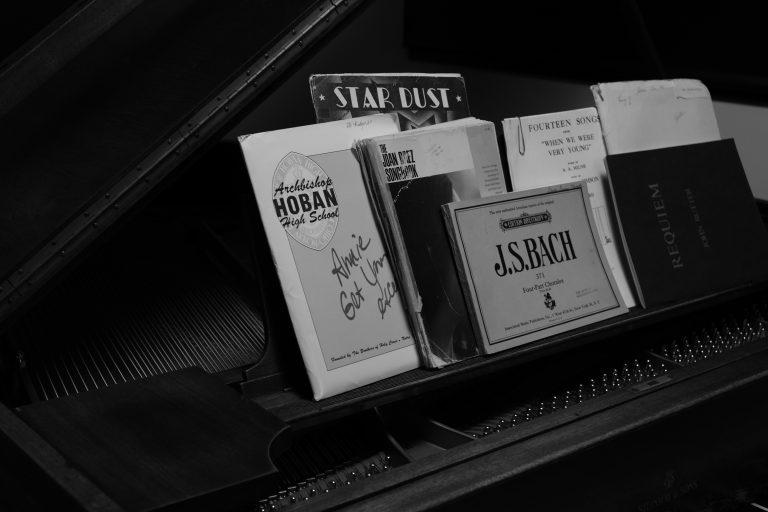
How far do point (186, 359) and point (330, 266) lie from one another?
1.23 ft

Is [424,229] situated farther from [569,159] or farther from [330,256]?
[569,159]

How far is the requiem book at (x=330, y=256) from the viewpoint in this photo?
1301mm

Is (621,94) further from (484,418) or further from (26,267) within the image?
(26,267)

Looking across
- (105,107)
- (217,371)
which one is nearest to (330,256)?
(217,371)

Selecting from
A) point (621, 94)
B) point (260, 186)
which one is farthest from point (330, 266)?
point (621, 94)

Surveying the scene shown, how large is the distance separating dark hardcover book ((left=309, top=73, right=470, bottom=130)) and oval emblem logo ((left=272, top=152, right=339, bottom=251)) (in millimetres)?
112

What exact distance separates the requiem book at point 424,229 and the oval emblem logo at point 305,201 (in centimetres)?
8

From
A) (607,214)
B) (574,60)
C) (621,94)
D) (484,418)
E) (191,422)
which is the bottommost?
(484,418)

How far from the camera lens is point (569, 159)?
64.7 inches

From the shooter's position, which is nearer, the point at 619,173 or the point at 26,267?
the point at 26,267

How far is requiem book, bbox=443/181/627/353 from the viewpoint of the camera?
142 cm

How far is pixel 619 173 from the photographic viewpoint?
1.67m

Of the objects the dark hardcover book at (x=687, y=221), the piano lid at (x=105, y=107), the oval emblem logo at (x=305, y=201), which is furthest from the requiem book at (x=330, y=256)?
the dark hardcover book at (x=687, y=221)

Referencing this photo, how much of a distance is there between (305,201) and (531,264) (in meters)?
0.41
